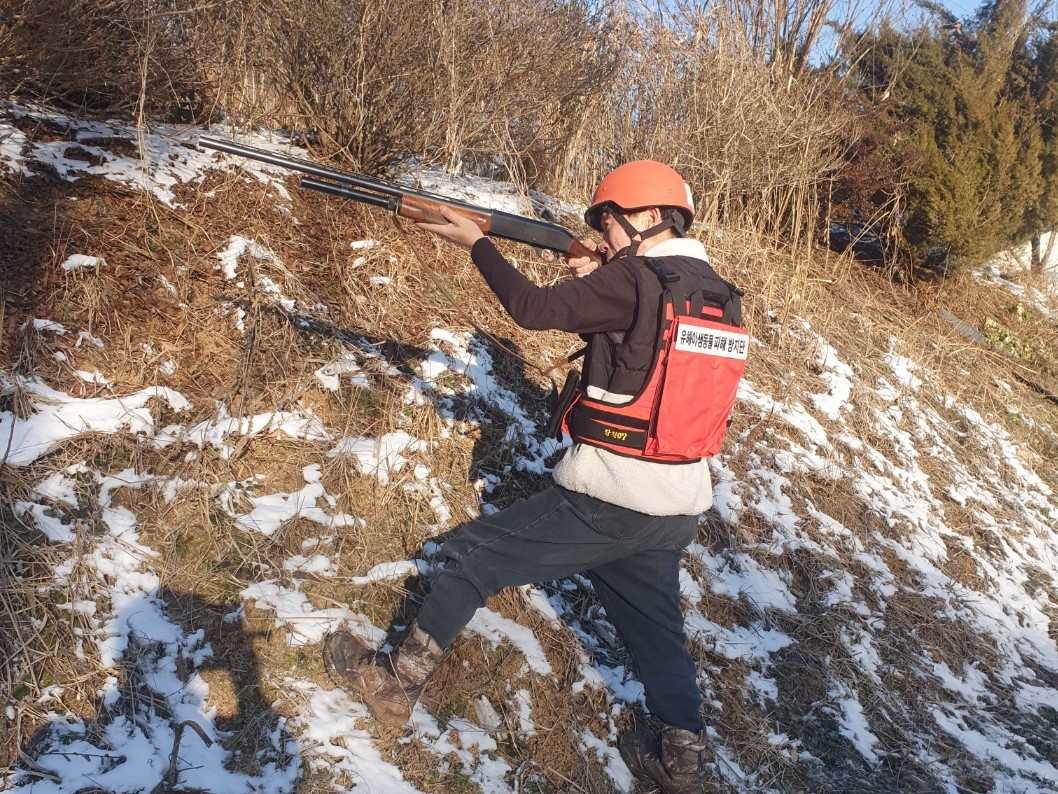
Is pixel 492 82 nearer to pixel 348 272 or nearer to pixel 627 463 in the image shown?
pixel 348 272

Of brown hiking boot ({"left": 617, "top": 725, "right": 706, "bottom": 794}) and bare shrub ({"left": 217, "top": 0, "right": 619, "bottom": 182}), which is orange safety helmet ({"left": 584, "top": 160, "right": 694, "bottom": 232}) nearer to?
brown hiking boot ({"left": 617, "top": 725, "right": 706, "bottom": 794})

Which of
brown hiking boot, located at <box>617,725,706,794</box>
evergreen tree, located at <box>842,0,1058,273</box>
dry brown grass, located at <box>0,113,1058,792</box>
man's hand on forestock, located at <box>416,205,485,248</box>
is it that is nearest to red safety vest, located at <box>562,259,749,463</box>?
man's hand on forestock, located at <box>416,205,485,248</box>

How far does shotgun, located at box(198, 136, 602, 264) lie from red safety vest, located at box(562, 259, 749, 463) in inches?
31.4

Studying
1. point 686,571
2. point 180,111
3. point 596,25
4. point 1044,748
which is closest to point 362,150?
point 180,111

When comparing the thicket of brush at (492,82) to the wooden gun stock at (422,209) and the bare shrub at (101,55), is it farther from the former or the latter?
the wooden gun stock at (422,209)

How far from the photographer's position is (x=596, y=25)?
6844 millimetres

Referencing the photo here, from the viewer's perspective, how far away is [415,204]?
3.31m

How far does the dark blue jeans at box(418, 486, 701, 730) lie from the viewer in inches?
117

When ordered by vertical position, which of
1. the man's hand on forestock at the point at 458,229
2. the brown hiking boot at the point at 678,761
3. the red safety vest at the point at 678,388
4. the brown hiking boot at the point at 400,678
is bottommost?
the brown hiking boot at the point at 678,761

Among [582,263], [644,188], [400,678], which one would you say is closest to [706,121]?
[582,263]

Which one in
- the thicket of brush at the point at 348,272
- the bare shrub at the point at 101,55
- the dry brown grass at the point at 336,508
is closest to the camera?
the dry brown grass at the point at 336,508

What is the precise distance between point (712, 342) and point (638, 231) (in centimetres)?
53

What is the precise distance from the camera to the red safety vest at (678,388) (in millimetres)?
2791

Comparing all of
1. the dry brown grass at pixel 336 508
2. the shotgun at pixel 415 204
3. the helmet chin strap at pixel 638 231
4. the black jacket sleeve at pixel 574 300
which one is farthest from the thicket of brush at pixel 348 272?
the helmet chin strap at pixel 638 231
